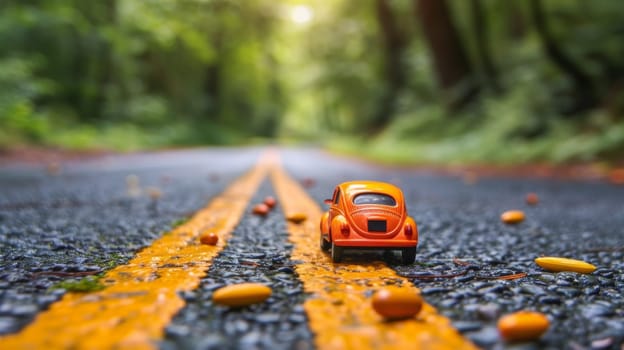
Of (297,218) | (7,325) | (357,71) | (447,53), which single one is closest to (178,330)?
(7,325)

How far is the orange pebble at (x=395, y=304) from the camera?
4.67 feet

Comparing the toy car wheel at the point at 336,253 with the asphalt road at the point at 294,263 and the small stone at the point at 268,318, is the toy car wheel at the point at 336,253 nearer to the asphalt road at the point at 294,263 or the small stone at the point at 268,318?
the asphalt road at the point at 294,263

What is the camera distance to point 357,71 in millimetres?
25641

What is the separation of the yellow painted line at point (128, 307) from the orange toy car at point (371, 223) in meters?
0.57

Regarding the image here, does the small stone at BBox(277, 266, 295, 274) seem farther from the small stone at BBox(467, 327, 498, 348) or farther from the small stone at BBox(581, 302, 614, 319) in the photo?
the small stone at BBox(581, 302, 614, 319)

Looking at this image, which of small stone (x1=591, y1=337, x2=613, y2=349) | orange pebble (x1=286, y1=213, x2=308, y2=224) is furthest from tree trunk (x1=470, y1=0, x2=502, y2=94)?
small stone (x1=591, y1=337, x2=613, y2=349)

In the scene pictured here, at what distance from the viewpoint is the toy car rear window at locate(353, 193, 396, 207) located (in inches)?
87.0

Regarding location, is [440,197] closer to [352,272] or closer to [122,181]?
[352,272]

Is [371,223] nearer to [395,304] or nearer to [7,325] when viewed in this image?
→ [395,304]

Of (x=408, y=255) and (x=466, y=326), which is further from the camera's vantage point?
(x=408, y=255)

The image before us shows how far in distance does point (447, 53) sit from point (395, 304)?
54.5 ft

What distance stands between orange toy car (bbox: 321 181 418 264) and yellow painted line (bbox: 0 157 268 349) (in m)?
0.57

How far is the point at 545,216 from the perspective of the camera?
4.13 metres

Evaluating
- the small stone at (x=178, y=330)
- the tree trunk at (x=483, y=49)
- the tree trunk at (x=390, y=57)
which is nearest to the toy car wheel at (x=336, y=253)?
the small stone at (x=178, y=330)
